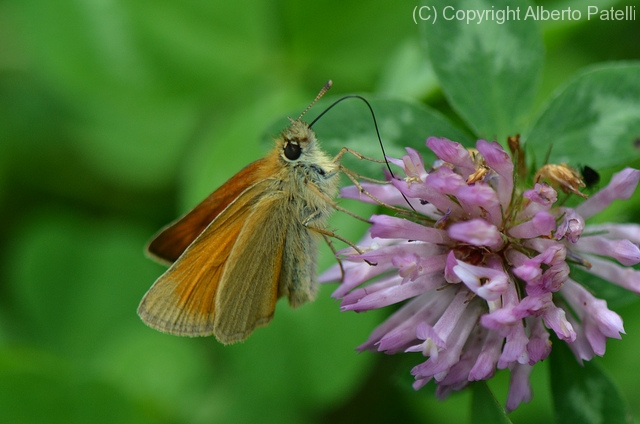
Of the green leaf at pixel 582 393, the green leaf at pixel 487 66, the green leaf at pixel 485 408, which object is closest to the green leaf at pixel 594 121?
the green leaf at pixel 487 66

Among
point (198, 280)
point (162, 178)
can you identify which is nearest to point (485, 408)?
point (198, 280)

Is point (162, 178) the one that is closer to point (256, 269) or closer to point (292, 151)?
point (256, 269)

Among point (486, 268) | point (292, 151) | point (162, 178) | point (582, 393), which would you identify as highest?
point (292, 151)

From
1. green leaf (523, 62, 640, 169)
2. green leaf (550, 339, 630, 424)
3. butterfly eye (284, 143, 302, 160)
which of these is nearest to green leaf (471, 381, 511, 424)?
green leaf (550, 339, 630, 424)

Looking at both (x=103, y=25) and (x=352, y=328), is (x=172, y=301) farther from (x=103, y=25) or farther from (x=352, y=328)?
(x=103, y=25)

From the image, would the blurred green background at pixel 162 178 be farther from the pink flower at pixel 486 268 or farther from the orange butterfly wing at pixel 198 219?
the pink flower at pixel 486 268
